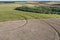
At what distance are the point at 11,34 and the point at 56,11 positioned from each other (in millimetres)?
14208

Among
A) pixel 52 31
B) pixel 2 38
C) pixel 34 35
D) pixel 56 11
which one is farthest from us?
pixel 56 11

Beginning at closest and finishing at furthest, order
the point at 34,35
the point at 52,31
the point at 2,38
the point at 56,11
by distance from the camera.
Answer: the point at 2,38 → the point at 34,35 → the point at 52,31 → the point at 56,11

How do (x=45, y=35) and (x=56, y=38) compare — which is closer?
(x=56, y=38)

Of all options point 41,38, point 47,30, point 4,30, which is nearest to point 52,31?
point 47,30

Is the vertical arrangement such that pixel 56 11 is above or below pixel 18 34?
below

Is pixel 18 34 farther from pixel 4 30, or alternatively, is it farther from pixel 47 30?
pixel 47 30

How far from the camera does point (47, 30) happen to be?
14805 millimetres

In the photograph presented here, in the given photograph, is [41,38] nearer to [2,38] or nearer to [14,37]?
[14,37]

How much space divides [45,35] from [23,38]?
76.7 inches

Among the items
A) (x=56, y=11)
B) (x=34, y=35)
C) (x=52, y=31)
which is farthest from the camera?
(x=56, y=11)

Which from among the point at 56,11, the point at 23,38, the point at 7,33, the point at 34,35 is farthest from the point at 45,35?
the point at 56,11

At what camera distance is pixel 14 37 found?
1262cm

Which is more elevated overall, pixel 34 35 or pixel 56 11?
pixel 34 35

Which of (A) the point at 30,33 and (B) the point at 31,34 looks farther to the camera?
(A) the point at 30,33
